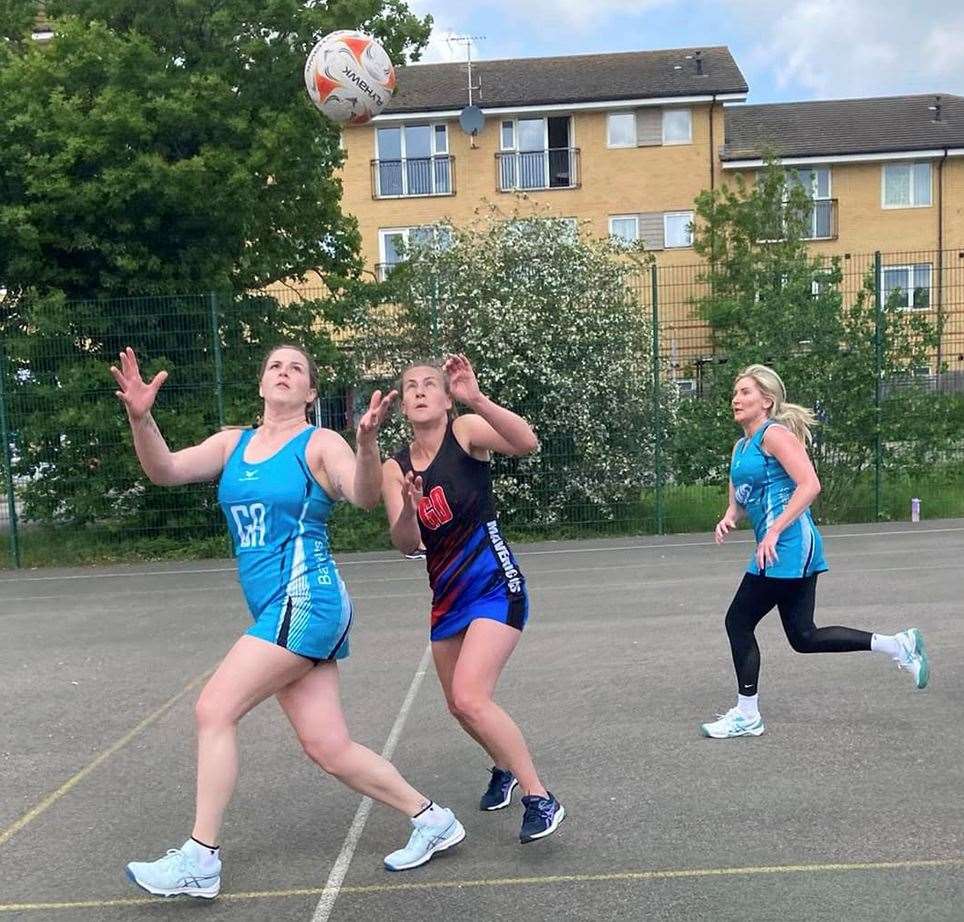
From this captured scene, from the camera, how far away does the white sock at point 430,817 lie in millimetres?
Result: 3818

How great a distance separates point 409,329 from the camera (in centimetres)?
1295

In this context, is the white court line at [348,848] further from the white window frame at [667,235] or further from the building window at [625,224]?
the building window at [625,224]

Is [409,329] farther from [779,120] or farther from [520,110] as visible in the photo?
[779,120]

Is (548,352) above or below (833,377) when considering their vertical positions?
above

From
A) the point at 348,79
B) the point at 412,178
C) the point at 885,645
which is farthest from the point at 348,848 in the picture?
the point at 412,178

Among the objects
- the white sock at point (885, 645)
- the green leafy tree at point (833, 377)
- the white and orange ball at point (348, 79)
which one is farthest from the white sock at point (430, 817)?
the green leafy tree at point (833, 377)

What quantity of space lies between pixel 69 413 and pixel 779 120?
28.7 meters

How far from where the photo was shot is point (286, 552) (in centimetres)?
361

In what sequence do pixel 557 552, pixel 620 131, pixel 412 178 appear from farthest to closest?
pixel 412 178
pixel 620 131
pixel 557 552

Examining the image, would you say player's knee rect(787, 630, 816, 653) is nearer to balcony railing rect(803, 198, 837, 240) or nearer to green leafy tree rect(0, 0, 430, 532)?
green leafy tree rect(0, 0, 430, 532)

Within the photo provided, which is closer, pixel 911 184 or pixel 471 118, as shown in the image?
pixel 471 118

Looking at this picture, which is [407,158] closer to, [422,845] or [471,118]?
[471,118]

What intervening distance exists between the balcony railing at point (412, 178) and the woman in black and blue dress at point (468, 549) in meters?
28.4

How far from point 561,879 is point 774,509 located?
2.20 metres
